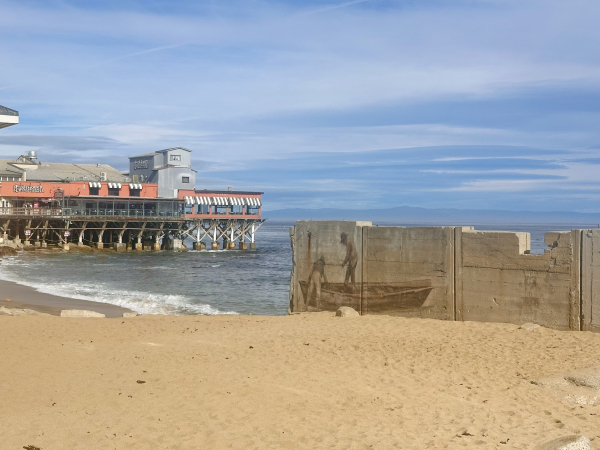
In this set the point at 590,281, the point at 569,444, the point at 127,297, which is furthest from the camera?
the point at 127,297

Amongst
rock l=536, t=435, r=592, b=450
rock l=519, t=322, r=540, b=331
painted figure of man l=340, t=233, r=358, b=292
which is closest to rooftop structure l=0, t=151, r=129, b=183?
painted figure of man l=340, t=233, r=358, b=292

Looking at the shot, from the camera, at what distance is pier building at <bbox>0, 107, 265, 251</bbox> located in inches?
2144

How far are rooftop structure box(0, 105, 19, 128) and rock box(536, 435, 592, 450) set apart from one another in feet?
83.4

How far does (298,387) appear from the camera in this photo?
29.8 ft

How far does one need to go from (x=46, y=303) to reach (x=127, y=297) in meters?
3.36

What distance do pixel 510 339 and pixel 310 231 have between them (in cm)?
623

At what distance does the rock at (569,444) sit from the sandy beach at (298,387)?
0.42 m

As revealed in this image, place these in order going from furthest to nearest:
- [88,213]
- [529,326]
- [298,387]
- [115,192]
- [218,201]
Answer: [218,201], [115,192], [88,213], [529,326], [298,387]

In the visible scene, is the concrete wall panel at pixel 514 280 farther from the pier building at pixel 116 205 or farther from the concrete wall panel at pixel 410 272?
the pier building at pixel 116 205

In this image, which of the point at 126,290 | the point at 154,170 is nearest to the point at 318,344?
the point at 126,290

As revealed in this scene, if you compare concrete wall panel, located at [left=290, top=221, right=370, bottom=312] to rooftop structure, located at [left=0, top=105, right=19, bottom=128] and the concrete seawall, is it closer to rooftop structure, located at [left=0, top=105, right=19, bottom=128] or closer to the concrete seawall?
the concrete seawall

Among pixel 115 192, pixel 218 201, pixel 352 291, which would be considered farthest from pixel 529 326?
pixel 115 192

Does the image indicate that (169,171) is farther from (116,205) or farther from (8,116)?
(8,116)

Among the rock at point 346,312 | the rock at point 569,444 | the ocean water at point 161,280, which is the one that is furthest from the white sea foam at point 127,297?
the rock at point 569,444
